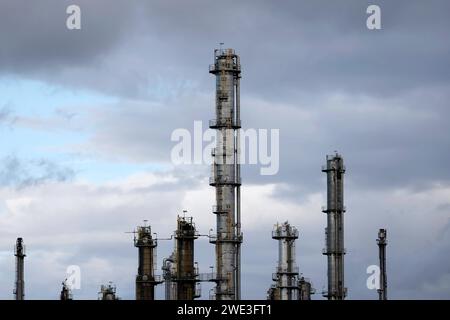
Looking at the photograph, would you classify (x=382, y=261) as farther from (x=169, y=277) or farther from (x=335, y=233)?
(x=169, y=277)

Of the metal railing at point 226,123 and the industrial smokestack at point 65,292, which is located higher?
the metal railing at point 226,123

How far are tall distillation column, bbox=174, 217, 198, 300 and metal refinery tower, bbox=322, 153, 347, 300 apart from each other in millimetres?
10574

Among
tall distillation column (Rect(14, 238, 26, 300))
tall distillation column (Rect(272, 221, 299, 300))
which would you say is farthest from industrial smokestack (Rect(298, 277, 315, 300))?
tall distillation column (Rect(14, 238, 26, 300))

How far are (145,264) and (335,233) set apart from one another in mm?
13074

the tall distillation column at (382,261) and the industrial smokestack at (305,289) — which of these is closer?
the tall distillation column at (382,261)

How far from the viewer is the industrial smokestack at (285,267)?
86.3m

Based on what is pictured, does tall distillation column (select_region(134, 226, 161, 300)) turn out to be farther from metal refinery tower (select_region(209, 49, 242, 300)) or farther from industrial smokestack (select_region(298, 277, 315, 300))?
industrial smokestack (select_region(298, 277, 315, 300))

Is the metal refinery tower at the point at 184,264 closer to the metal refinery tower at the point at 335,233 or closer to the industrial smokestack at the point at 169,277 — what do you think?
the industrial smokestack at the point at 169,277

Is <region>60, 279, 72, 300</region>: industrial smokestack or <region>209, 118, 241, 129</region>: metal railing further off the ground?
<region>209, 118, 241, 129</region>: metal railing

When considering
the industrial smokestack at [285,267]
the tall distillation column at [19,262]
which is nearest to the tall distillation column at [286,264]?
the industrial smokestack at [285,267]

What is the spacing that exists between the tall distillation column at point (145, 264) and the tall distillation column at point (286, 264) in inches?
475

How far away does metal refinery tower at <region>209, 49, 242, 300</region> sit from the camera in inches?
2864
